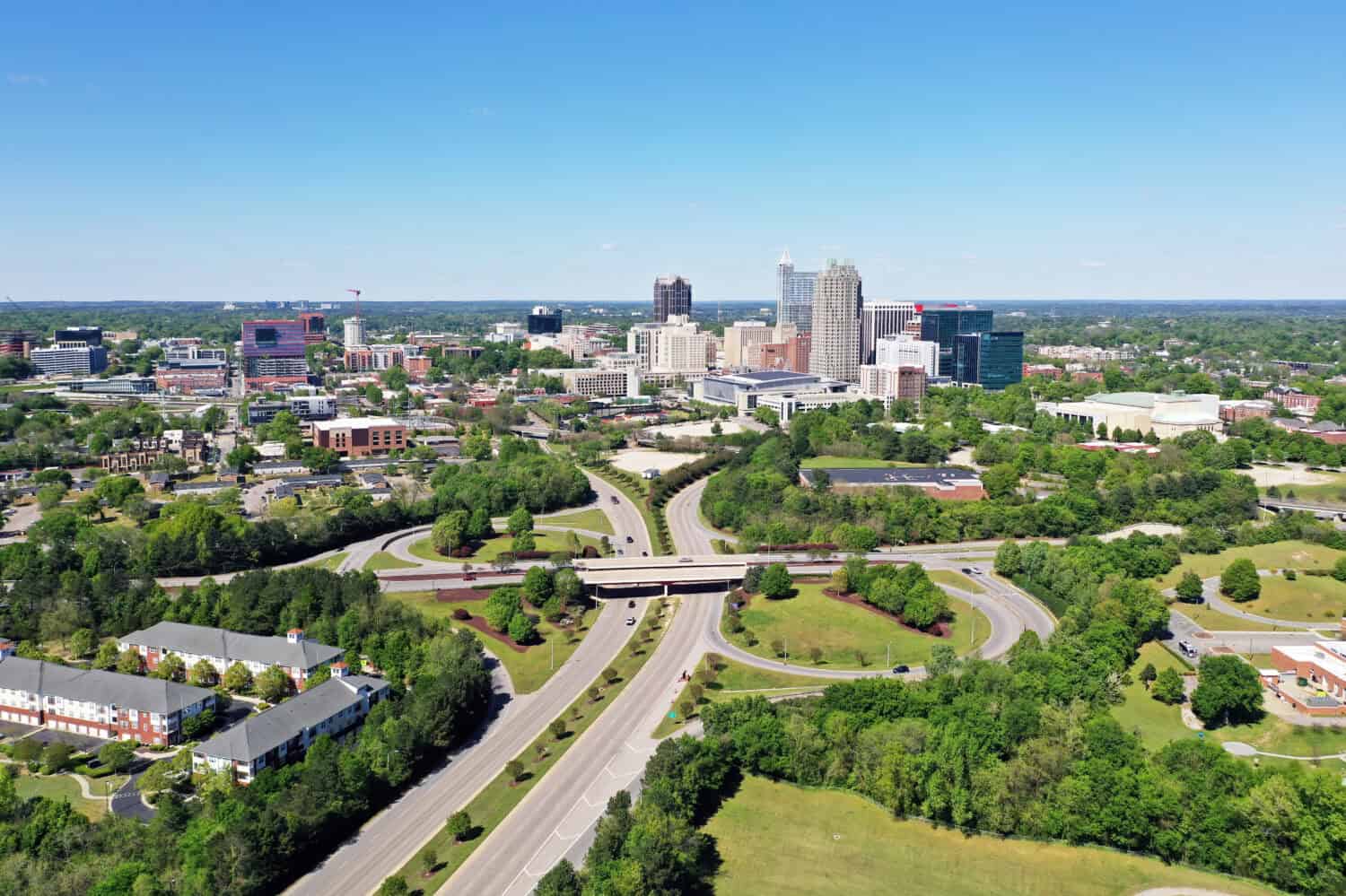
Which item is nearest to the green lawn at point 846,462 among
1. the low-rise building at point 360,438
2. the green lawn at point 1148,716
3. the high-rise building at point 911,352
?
the low-rise building at point 360,438

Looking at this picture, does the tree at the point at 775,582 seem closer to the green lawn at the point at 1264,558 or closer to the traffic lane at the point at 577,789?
the traffic lane at the point at 577,789

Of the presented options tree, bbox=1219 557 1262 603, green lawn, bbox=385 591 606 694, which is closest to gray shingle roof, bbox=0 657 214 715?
green lawn, bbox=385 591 606 694

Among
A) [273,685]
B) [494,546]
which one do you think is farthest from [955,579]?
[273,685]

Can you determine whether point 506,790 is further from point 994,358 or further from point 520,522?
point 994,358

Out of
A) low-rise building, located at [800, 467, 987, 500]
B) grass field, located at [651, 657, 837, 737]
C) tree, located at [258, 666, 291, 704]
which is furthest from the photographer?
low-rise building, located at [800, 467, 987, 500]

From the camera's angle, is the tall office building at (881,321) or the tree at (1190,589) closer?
the tree at (1190,589)

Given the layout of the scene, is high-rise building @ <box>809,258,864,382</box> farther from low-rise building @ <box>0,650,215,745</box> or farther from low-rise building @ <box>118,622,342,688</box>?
low-rise building @ <box>0,650,215,745</box>

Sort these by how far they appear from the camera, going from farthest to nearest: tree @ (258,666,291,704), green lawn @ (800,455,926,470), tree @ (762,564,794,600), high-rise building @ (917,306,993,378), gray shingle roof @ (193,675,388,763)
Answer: high-rise building @ (917,306,993,378)
green lawn @ (800,455,926,470)
tree @ (762,564,794,600)
tree @ (258,666,291,704)
gray shingle roof @ (193,675,388,763)
